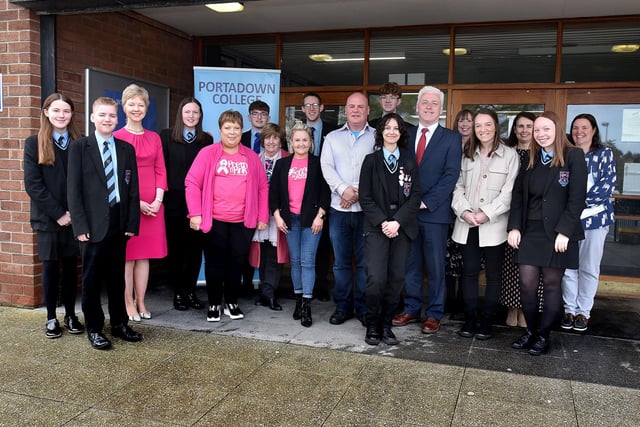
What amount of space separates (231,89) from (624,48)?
418 cm

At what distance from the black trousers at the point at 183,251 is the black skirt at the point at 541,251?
2.85 metres

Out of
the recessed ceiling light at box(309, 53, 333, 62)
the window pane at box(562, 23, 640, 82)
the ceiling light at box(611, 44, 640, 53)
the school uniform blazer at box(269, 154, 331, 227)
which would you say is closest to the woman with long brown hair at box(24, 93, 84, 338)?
the school uniform blazer at box(269, 154, 331, 227)

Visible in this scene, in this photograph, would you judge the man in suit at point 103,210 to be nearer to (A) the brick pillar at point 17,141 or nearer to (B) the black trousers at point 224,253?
(B) the black trousers at point 224,253

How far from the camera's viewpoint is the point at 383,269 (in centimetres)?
410

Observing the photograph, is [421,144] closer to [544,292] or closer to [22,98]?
[544,292]

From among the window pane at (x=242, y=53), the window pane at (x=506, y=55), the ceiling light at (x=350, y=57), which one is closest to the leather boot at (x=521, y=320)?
the window pane at (x=506, y=55)

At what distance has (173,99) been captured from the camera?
6.64 metres

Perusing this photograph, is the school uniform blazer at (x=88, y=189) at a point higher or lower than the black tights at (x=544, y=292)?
higher

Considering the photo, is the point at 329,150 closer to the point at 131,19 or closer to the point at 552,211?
the point at 552,211

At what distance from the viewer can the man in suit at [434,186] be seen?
4301 millimetres

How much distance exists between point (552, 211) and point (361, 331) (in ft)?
5.77

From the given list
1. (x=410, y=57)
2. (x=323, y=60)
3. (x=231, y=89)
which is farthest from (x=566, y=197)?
(x=323, y=60)

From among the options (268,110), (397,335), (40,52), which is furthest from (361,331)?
(40,52)

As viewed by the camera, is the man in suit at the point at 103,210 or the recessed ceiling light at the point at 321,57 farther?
the recessed ceiling light at the point at 321,57
